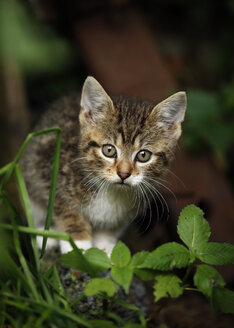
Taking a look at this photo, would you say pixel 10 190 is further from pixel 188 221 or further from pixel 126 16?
pixel 126 16

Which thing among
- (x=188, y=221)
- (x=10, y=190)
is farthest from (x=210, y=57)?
(x=188, y=221)

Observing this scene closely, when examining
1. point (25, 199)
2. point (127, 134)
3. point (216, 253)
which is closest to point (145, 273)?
point (216, 253)

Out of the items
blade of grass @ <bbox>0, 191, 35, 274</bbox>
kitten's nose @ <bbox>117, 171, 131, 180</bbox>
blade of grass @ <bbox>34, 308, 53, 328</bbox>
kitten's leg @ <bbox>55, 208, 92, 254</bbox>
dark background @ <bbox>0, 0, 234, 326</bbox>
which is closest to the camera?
blade of grass @ <bbox>34, 308, 53, 328</bbox>

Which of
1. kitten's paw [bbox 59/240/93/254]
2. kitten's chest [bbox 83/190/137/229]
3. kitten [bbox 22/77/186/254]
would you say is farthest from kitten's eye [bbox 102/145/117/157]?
kitten's paw [bbox 59/240/93/254]

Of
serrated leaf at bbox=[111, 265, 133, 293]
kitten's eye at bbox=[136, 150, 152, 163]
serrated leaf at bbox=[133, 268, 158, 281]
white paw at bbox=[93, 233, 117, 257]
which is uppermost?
kitten's eye at bbox=[136, 150, 152, 163]

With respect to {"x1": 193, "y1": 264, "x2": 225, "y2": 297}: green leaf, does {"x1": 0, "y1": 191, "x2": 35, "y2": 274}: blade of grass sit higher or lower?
higher

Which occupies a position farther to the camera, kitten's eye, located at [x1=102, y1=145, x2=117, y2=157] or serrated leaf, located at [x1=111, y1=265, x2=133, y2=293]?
kitten's eye, located at [x1=102, y1=145, x2=117, y2=157]

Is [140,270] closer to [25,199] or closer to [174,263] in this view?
[174,263]

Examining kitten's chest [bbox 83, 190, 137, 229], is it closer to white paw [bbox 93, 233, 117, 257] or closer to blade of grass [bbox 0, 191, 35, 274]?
white paw [bbox 93, 233, 117, 257]
